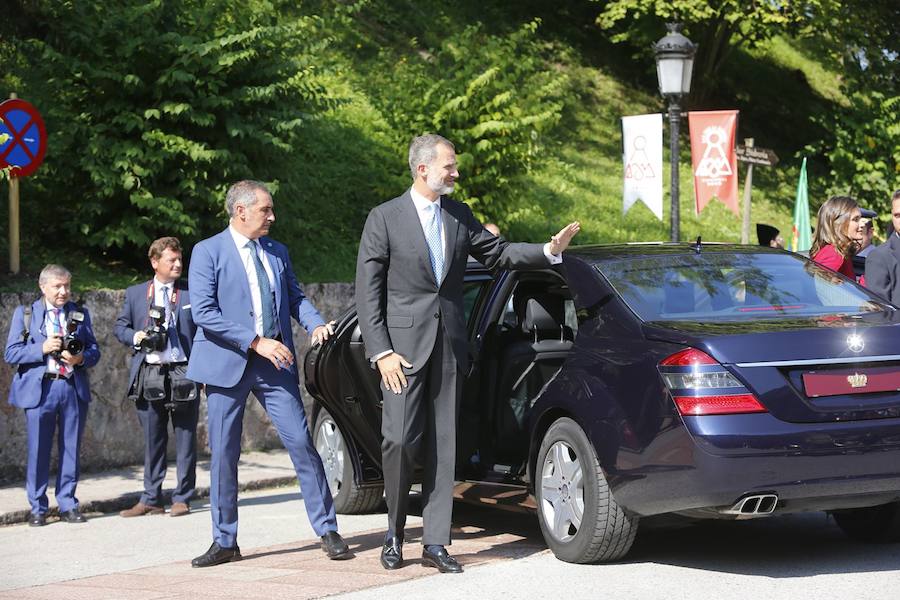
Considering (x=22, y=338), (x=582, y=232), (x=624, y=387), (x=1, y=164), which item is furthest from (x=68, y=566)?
(x=582, y=232)

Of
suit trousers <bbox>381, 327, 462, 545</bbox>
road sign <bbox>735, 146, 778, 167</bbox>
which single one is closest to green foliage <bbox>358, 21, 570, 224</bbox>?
road sign <bbox>735, 146, 778, 167</bbox>

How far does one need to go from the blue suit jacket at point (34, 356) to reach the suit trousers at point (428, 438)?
356cm

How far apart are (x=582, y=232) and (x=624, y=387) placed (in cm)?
1731

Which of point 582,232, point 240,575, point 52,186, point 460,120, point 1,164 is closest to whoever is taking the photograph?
point 240,575

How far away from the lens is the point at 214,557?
25.6 ft

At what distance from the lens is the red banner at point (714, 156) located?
17.6 meters

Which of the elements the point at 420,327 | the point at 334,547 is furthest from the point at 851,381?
the point at 334,547

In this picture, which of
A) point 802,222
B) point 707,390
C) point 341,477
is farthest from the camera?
point 802,222

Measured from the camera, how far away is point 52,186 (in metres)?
14.1

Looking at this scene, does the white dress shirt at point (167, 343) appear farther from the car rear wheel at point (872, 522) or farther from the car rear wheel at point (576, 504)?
the car rear wheel at point (872, 522)

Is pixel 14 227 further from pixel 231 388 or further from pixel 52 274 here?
pixel 231 388

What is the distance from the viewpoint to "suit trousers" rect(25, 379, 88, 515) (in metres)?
10.0

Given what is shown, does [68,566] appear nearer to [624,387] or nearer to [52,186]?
[624,387]

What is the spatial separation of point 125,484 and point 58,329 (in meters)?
1.75
